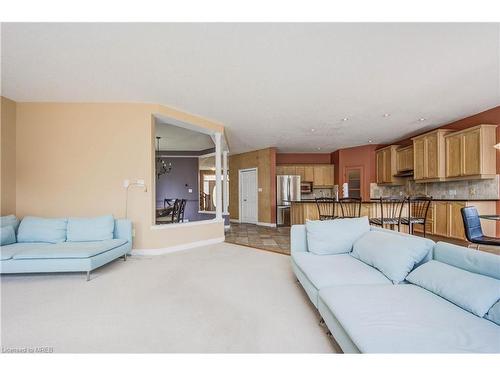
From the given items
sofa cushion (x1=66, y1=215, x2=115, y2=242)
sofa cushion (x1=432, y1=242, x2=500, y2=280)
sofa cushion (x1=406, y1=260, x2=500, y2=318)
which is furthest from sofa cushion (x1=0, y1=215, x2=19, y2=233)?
sofa cushion (x1=432, y1=242, x2=500, y2=280)

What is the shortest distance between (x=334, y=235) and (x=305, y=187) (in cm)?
605

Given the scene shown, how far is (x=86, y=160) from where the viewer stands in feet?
13.5

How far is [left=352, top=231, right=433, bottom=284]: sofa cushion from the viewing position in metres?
1.85

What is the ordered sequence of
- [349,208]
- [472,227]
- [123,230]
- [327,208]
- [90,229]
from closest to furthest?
[472,227] < [90,229] < [123,230] < [349,208] < [327,208]

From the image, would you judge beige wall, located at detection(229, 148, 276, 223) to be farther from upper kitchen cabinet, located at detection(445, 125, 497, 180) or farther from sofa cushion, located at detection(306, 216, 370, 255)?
sofa cushion, located at detection(306, 216, 370, 255)

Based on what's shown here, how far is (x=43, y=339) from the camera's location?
1723 mm

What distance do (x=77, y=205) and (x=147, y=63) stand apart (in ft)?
9.21

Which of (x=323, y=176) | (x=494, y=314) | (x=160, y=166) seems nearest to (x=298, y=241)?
(x=494, y=314)

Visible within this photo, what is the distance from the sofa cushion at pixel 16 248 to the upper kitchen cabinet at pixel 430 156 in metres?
7.47

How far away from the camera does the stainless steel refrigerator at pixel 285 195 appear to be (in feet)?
25.5

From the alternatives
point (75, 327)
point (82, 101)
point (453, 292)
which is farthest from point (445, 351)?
point (82, 101)

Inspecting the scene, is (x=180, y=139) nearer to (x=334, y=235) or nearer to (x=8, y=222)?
(x=8, y=222)
